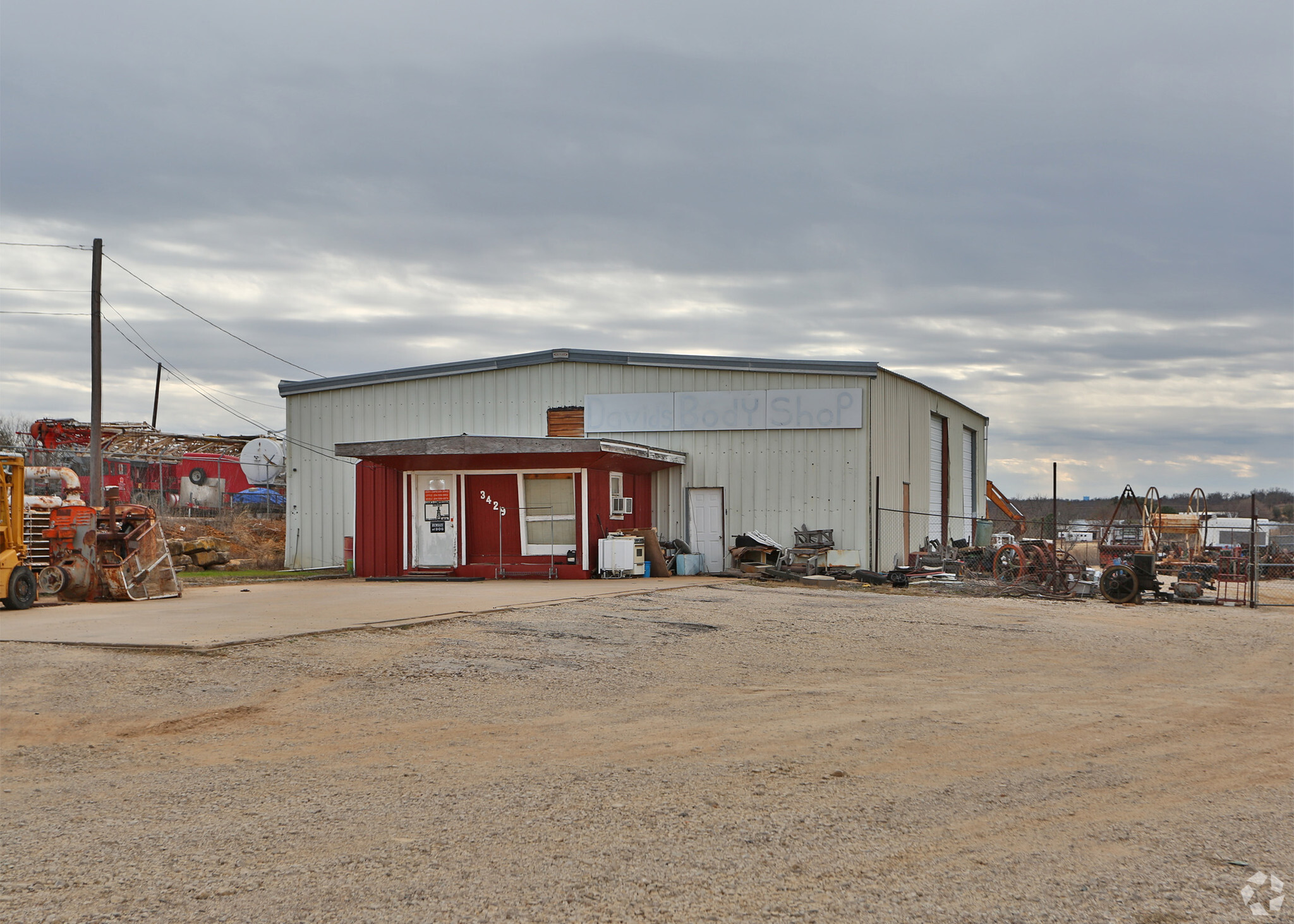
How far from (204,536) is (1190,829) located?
3408cm

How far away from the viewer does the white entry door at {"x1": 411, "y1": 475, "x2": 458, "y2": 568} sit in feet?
78.9

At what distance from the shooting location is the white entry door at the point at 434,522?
24.1 meters

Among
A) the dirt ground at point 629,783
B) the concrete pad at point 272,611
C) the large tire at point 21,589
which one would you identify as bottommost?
the dirt ground at point 629,783

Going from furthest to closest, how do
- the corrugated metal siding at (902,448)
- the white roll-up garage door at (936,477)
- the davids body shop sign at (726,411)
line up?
the white roll-up garage door at (936,477) → the corrugated metal siding at (902,448) → the davids body shop sign at (726,411)

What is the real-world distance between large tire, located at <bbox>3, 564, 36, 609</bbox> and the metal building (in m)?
7.45

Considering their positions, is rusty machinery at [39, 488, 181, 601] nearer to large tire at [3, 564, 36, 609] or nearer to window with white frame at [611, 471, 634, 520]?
large tire at [3, 564, 36, 609]

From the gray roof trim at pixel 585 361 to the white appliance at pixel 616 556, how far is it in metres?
6.30

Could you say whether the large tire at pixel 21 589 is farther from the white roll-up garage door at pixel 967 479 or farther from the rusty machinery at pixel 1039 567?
the white roll-up garage door at pixel 967 479

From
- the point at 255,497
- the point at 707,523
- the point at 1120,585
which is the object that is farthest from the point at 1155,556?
the point at 255,497

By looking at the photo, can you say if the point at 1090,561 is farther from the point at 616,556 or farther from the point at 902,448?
the point at 616,556

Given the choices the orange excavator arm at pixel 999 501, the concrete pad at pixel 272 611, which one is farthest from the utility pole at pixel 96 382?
A: the orange excavator arm at pixel 999 501

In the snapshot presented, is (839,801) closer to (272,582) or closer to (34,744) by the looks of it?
(34,744)

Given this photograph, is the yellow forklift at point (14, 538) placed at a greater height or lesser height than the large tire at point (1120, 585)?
greater

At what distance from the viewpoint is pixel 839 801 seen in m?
6.51
